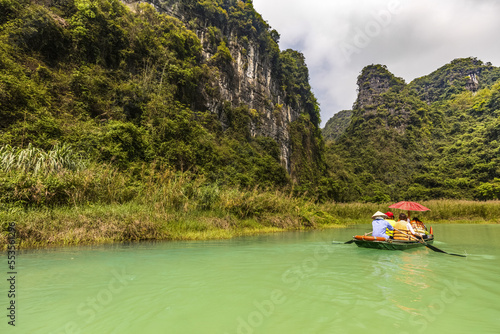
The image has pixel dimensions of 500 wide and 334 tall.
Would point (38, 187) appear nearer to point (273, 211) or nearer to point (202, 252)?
point (202, 252)

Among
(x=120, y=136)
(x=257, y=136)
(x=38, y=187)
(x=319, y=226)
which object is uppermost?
(x=257, y=136)

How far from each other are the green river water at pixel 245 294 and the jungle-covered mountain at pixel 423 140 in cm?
3050

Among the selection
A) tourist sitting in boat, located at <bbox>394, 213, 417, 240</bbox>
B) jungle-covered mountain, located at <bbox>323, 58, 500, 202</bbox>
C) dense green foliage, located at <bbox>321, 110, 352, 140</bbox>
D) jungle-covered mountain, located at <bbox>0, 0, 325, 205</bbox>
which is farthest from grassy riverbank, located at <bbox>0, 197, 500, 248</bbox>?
dense green foliage, located at <bbox>321, 110, 352, 140</bbox>

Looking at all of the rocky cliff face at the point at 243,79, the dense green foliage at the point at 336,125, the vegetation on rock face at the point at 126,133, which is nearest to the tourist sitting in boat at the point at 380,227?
the vegetation on rock face at the point at 126,133

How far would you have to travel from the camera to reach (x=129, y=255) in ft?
21.3

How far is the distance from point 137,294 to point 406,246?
793 centimetres

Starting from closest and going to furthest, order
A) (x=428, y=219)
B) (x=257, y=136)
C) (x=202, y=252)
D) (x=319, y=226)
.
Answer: (x=202, y=252), (x=319, y=226), (x=428, y=219), (x=257, y=136)

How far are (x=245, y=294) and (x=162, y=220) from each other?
20.4 ft

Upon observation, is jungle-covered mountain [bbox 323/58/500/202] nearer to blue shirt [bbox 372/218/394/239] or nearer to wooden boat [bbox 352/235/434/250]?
blue shirt [bbox 372/218/394/239]

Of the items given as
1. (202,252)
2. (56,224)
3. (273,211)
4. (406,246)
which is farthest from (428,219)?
(56,224)

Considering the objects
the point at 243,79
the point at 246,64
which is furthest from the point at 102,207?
the point at 246,64

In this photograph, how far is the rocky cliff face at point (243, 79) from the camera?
94.6 ft

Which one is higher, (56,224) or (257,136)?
(257,136)

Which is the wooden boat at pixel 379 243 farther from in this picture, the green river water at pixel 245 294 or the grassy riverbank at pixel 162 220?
the grassy riverbank at pixel 162 220
